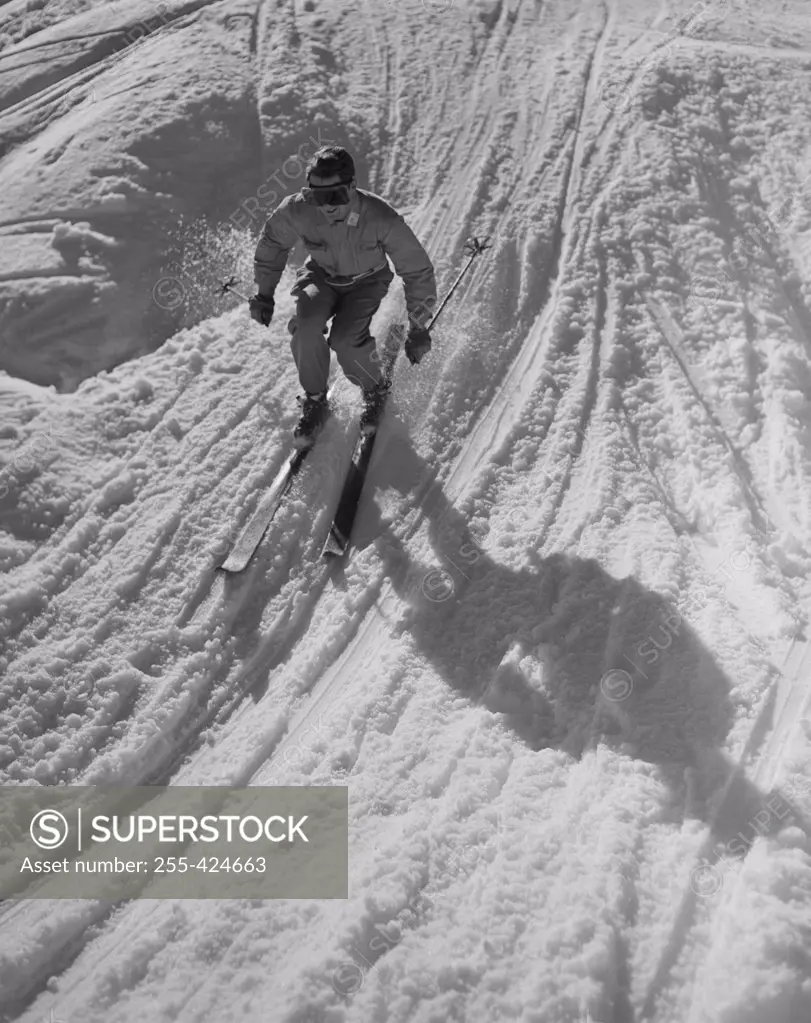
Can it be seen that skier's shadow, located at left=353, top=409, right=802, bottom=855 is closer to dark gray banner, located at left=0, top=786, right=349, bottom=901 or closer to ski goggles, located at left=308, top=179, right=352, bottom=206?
dark gray banner, located at left=0, top=786, right=349, bottom=901

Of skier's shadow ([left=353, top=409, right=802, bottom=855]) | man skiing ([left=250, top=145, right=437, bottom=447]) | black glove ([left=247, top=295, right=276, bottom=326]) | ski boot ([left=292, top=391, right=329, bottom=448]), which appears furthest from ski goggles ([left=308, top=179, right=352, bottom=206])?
skier's shadow ([left=353, top=409, right=802, bottom=855])

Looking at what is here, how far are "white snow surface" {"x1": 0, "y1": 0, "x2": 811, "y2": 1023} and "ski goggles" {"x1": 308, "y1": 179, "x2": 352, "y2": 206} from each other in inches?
58.3

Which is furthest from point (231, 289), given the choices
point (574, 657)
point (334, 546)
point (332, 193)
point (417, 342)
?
point (574, 657)

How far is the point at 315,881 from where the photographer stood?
3852 mm

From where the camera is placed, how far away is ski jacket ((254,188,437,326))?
4.81 meters

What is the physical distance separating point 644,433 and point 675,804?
242cm

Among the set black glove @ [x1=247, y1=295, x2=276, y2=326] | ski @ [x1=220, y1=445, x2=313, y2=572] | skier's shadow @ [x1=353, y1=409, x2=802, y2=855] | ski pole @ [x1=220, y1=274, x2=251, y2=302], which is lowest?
skier's shadow @ [x1=353, y1=409, x2=802, y2=855]

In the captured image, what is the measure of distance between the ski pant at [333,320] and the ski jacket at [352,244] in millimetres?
75

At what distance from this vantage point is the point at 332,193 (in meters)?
4.54

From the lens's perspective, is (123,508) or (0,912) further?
(123,508)

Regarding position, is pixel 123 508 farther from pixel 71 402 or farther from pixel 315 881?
pixel 315 881

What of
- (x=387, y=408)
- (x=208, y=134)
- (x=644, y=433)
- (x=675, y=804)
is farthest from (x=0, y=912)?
(x=208, y=134)

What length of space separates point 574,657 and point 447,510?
120cm

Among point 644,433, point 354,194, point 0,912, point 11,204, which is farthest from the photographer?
point 11,204
